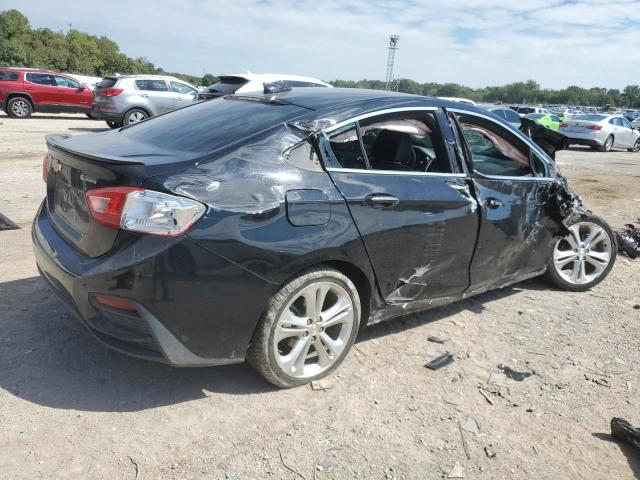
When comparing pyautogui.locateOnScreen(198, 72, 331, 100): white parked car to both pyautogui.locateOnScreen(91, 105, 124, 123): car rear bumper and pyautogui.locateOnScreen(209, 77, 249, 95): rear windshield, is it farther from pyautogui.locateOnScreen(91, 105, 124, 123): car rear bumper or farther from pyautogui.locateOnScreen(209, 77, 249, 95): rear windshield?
pyautogui.locateOnScreen(91, 105, 124, 123): car rear bumper

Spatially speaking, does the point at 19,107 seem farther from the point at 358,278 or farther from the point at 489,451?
the point at 489,451

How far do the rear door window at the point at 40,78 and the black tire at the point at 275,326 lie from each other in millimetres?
19139

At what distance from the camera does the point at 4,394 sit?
9.21 feet

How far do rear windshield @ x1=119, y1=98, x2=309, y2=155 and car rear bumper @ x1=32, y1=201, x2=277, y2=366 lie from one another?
0.65 m

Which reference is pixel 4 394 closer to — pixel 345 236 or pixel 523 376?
pixel 345 236

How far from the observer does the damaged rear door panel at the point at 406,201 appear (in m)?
3.08

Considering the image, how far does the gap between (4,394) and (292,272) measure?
1.61m

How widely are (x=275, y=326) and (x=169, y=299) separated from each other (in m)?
0.59

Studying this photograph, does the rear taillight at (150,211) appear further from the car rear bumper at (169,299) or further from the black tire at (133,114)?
the black tire at (133,114)

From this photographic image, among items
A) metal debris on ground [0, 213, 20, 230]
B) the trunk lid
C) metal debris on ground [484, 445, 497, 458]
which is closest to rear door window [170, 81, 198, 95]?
metal debris on ground [0, 213, 20, 230]

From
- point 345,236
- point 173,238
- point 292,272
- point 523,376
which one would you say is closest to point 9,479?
point 173,238

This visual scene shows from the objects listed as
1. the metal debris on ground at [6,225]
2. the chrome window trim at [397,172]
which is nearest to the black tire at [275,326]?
the chrome window trim at [397,172]

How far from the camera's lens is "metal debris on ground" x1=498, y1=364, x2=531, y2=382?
3.36 m

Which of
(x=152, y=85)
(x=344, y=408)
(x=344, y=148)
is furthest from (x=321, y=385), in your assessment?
(x=152, y=85)
